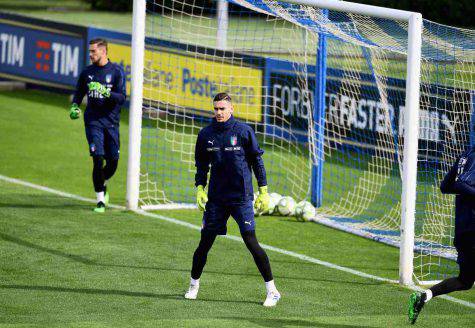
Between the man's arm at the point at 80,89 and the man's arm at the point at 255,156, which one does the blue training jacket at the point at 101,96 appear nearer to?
the man's arm at the point at 80,89

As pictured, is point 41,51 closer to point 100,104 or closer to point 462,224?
point 100,104

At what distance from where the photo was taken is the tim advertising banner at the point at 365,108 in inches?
549

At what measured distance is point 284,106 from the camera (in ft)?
65.4

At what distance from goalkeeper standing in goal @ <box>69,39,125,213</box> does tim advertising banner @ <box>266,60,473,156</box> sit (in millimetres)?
2683

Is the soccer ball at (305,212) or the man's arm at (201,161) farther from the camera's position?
the soccer ball at (305,212)

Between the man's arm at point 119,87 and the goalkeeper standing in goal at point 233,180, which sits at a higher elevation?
the man's arm at point 119,87

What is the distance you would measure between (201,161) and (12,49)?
55.5 feet

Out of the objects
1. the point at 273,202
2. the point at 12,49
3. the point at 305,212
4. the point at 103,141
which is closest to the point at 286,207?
the point at 273,202

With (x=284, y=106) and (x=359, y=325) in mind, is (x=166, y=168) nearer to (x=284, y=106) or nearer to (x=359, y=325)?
(x=284, y=106)

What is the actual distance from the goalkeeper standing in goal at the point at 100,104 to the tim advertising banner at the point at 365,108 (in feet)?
8.80

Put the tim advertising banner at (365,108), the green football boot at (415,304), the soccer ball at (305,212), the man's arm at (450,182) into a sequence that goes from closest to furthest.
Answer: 1. the man's arm at (450,182)
2. the green football boot at (415,304)
3. the tim advertising banner at (365,108)
4. the soccer ball at (305,212)

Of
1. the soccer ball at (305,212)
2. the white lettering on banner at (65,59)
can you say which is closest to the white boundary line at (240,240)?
the soccer ball at (305,212)

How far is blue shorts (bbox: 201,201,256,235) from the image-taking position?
10.4 meters

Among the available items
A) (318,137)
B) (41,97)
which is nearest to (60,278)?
(318,137)
